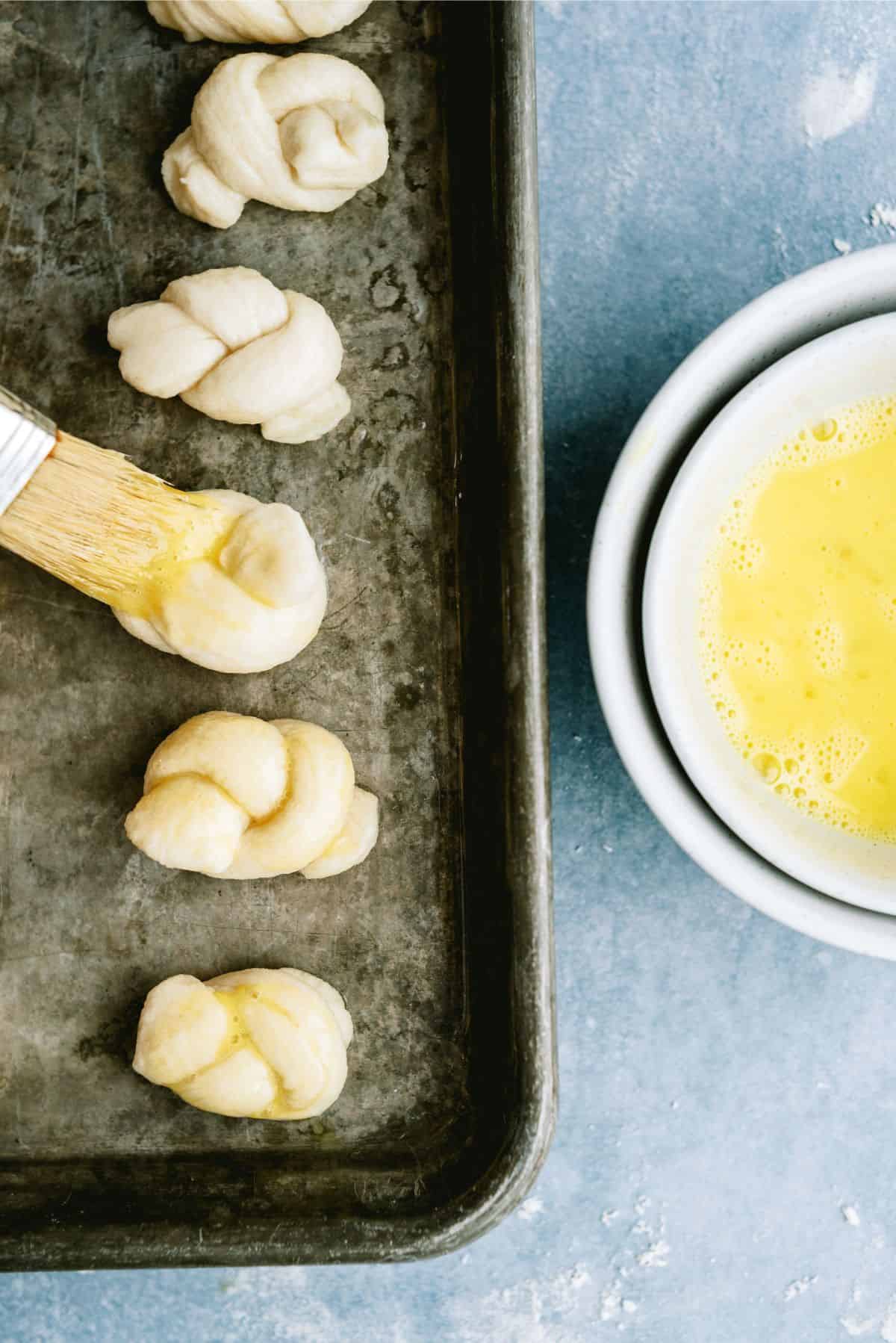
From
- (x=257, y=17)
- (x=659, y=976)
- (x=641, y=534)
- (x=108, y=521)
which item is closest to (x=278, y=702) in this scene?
(x=108, y=521)

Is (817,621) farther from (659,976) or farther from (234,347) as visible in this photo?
(234,347)

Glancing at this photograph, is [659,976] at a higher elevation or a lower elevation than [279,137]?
lower

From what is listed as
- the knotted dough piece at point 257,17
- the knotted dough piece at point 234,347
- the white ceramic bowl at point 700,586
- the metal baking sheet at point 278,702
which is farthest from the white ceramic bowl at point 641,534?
the knotted dough piece at point 257,17

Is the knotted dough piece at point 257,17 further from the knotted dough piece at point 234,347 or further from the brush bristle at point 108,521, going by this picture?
the brush bristle at point 108,521

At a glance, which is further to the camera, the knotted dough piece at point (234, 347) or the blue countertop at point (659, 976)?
the blue countertop at point (659, 976)

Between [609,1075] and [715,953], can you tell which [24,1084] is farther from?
[715,953]
